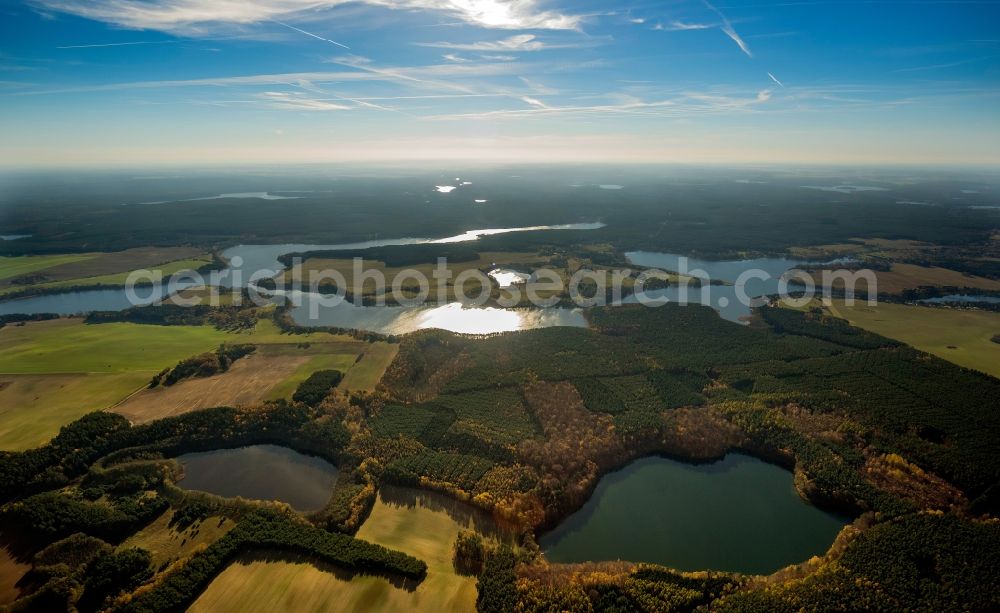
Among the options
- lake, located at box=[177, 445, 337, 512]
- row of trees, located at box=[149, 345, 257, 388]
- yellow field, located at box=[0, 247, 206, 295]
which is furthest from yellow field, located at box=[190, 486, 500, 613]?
yellow field, located at box=[0, 247, 206, 295]

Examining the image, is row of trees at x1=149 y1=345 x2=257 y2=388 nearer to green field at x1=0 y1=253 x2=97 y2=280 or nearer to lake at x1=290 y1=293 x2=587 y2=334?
lake at x1=290 y1=293 x2=587 y2=334

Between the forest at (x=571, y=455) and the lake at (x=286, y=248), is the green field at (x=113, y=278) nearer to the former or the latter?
the lake at (x=286, y=248)

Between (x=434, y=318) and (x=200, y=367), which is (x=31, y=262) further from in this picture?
(x=434, y=318)

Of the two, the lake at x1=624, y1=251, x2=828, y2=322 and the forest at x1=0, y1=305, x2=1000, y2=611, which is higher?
the lake at x1=624, y1=251, x2=828, y2=322

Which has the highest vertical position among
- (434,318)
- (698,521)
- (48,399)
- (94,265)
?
(94,265)

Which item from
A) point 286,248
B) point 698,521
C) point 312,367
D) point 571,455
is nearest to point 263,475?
point 312,367

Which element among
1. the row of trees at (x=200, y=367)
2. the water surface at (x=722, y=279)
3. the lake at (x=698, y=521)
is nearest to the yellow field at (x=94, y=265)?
the row of trees at (x=200, y=367)
